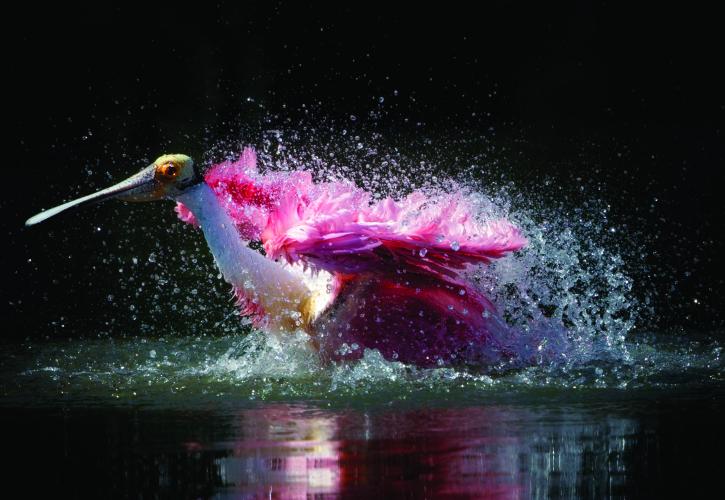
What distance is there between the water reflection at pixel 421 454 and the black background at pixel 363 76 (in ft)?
19.3

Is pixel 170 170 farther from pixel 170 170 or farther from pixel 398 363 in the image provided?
pixel 398 363

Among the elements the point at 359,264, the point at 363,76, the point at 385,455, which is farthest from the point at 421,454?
the point at 363,76

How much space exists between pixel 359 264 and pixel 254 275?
0.46 meters

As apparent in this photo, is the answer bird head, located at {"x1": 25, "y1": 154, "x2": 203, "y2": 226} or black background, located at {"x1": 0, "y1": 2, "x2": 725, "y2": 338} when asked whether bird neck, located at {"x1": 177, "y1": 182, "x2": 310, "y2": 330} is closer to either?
bird head, located at {"x1": 25, "y1": 154, "x2": 203, "y2": 226}

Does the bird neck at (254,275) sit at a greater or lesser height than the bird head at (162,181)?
lesser

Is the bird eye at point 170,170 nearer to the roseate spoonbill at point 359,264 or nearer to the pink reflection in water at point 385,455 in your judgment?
the roseate spoonbill at point 359,264

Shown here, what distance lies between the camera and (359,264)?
4973 mm

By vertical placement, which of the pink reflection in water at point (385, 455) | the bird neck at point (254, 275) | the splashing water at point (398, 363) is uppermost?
the bird neck at point (254, 275)

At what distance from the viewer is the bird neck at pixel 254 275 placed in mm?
5250

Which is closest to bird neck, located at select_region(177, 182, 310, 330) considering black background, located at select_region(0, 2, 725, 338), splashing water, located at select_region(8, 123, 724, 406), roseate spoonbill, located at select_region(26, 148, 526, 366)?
roseate spoonbill, located at select_region(26, 148, 526, 366)

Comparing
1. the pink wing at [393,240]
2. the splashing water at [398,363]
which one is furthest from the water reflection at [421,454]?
the pink wing at [393,240]

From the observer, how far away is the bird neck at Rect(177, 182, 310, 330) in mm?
5250

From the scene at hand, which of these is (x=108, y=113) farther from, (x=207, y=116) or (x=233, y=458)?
(x=233, y=458)

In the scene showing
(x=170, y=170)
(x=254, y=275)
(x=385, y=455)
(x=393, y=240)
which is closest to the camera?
(x=385, y=455)
